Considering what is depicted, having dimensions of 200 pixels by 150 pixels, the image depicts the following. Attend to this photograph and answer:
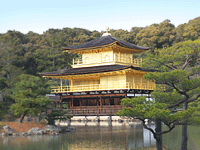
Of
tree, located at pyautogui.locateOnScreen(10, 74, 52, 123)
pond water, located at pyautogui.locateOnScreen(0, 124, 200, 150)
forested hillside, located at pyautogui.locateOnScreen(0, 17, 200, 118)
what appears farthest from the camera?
forested hillside, located at pyautogui.locateOnScreen(0, 17, 200, 118)

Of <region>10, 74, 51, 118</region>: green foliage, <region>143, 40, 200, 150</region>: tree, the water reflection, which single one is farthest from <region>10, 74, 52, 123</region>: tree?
<region>143, 40, 200, 150</region>: tree

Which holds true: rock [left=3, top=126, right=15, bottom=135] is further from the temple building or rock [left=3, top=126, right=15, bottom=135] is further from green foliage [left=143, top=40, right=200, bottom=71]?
green foliage [left=143, top=40, right=200, bottom=71]

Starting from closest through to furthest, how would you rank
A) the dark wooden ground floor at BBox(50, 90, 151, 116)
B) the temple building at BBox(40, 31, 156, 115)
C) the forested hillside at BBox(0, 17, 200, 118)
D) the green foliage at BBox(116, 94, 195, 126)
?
the green foliage at BBox(116, 94, 195, 126), the dark wooden ground floor at BBox(50, 90, 151, 116), the temple building at BBox(40, 31, 156, 115), the forested hillside at BBox(0, 17, 200, 118)

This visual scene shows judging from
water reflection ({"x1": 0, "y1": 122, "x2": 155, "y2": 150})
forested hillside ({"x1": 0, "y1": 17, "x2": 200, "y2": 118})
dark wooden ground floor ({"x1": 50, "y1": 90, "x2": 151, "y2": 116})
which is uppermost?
forested hillside ({"x1": 0, "y1": 17, "x2": 200, "y2": 118})

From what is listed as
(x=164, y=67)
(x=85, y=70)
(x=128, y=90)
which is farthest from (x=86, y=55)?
(x=164, y=67)

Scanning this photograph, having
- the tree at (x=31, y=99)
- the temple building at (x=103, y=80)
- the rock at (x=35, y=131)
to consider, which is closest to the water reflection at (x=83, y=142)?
the rock at (x=35, y=131)

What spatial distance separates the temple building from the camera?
115 ft

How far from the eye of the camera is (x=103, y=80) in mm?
36938

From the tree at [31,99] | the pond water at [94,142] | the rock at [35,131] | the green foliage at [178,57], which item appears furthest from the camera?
the tree at [31,99]

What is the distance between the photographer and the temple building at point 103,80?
115 ft

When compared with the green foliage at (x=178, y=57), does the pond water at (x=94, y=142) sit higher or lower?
lower

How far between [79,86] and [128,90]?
706cm

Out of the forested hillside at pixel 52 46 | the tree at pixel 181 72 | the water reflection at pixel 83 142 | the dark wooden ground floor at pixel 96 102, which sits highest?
the forested hillside at pixel 52 46

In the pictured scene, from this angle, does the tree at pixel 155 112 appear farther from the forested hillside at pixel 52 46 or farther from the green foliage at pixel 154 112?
the forested hillside at pixel 52 46
